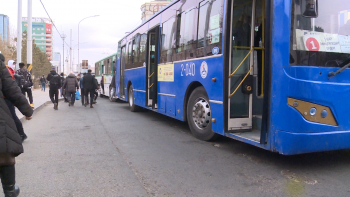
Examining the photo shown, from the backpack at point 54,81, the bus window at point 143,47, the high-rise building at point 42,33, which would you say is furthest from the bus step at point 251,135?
the high-rise building at point 42,33

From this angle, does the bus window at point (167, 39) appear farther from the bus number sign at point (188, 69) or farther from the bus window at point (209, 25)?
the bus window at point (209, 25)

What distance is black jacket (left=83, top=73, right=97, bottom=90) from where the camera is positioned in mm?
14211

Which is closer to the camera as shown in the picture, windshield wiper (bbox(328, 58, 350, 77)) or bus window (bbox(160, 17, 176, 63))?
windshield wiper (bbox(328, 58, 350, 77))

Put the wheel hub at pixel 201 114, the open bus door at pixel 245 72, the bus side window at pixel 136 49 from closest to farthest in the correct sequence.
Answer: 1. the open bus door at pixel 245 72
2. the wheel hub at pixel 201 114
3. the bus side window at pixel 136 49

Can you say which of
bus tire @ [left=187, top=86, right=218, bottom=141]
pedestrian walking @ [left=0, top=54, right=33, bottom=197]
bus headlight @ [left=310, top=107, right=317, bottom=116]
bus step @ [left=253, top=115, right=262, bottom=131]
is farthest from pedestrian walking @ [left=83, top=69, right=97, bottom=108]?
bus headlight @ [left=310, top=107, right=317, bottom=116]

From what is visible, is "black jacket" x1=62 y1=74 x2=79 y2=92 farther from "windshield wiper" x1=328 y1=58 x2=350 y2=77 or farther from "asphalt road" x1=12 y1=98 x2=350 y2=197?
"windshield wiper" x1=328 y1=58 x2=350 y2=77

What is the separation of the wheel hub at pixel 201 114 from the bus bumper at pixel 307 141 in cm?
197

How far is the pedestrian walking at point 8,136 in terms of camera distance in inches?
108

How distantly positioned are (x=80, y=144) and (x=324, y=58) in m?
4.66

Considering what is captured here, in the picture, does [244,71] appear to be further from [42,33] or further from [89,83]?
[42,33]

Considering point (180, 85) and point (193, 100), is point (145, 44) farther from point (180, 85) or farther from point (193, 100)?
point (193, 100)

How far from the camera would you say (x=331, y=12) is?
418 centimetres

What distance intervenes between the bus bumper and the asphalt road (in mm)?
370

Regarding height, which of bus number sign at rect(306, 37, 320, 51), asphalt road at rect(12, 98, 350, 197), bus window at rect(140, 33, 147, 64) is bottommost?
asphalt road at rect(12, 98, 350, 197)
